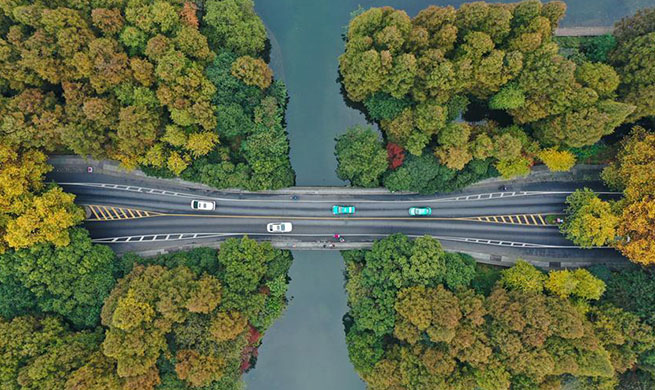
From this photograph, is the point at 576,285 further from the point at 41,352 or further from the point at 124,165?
the point at 41,352

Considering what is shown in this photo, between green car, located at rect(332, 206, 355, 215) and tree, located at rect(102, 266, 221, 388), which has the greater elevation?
green car, located at rect(332, 206, 355, 215)

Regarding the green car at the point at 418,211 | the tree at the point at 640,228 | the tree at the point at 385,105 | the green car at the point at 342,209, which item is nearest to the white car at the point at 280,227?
the green car at the point at 342,209

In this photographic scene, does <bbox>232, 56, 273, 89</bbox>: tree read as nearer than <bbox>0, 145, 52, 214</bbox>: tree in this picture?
No

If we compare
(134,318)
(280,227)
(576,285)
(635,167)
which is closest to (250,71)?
(280,227)

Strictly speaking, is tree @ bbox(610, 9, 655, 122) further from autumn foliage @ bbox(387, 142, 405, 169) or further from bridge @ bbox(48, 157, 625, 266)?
autumn foliage @ bbox(387, 142, 405, 169)

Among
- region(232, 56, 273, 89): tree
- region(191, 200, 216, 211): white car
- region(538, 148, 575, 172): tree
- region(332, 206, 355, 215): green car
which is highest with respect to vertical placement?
region(232, 56, 273, 89): tree

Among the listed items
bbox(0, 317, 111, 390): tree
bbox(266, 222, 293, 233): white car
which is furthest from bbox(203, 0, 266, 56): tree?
bbox(0, 317, 111, 390): tree
